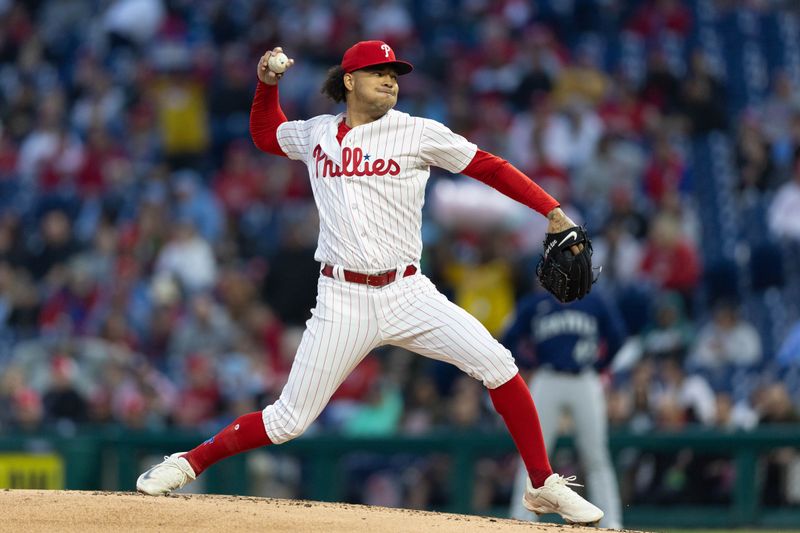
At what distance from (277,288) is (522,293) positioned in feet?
6.70

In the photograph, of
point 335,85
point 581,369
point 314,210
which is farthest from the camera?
point 314,210

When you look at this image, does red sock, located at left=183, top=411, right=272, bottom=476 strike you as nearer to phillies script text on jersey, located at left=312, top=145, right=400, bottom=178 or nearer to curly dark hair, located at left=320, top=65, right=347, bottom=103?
phillies script text on jersey, located at left=312, top=145, right=400, bottom=178

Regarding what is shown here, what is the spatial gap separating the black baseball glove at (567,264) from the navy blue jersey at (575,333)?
259 cm

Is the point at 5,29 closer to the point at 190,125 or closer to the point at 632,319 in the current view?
the point at 190,125

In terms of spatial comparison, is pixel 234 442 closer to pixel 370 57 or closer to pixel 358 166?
pixel 358 166

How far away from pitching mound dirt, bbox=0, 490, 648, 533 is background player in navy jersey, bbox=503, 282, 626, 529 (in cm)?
245

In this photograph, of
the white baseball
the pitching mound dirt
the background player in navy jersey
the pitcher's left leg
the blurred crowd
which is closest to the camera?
the pitching mound dirt

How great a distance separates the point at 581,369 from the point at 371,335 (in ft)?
9.58

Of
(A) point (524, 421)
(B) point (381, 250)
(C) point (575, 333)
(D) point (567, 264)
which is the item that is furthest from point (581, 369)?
(B) point (381, 250)

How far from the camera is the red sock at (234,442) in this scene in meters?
5.81

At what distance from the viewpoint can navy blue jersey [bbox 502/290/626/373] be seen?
831 cm

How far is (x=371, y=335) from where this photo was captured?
5637 mm

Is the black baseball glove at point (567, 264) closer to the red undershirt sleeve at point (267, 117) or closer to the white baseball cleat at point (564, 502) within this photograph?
the white baseball cleat at point (564, 502)

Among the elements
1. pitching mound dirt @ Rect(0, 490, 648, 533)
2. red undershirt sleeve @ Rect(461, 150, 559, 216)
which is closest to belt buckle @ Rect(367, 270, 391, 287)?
red undershirt sleeve @ Rect(461, 150, 559, 216)
